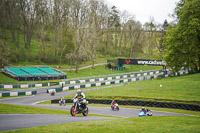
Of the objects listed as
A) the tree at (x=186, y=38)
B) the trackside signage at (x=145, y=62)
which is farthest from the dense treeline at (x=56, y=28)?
the tree at (x=186, y=38)

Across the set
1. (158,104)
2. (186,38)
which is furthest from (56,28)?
(158,104)

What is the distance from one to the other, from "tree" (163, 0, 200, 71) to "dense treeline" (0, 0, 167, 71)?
26094mm

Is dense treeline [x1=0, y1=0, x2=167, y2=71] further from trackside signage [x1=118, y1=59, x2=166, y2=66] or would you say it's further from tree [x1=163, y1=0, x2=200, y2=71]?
tree [x1=163, y1=0, x2=200, y2=71]

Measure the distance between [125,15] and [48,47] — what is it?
35.8 m

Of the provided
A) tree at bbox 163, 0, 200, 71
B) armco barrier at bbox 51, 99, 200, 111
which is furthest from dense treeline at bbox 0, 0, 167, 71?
armco barrier at bbox 51, 99, 200, 111

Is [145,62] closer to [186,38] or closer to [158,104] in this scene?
[186,38]

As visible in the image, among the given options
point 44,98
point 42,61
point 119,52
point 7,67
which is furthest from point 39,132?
point 119,52

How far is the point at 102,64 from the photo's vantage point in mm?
74375

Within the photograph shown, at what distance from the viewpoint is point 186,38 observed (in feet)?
120

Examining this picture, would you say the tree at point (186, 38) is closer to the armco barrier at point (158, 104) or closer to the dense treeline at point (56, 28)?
the armco barrier at point (158, 104)

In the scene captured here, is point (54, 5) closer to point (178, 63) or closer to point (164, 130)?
point (178, 63)

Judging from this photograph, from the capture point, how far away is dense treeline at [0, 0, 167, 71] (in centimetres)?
5922

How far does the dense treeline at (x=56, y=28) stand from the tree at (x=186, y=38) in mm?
26094

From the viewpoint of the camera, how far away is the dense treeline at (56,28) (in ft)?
194
